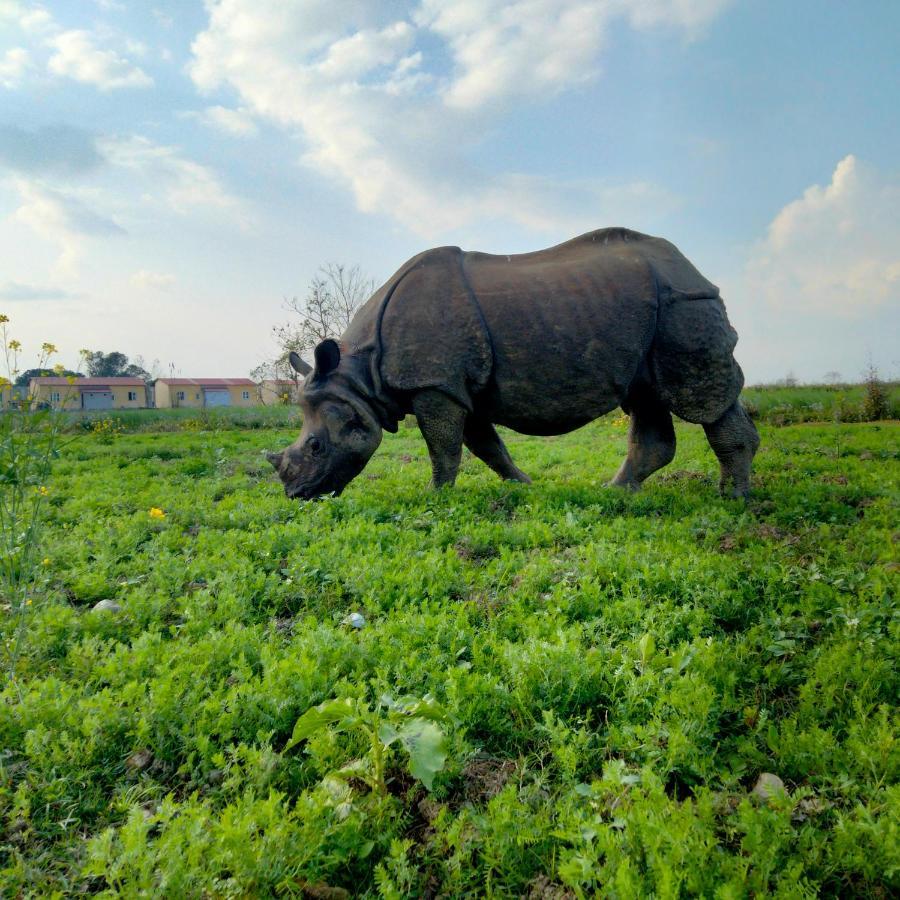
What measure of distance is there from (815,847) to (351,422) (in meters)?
4.54

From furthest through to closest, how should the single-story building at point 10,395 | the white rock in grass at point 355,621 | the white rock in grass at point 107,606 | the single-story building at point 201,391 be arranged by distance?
the single-story building at point 201,391
the white rock in grass at point 107,606
the white rock in grass at point 355,621
the single-story building at point 10,395

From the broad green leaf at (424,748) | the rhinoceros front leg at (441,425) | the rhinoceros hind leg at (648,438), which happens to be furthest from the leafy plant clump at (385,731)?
the rhinoceros hind leg at (648,438)

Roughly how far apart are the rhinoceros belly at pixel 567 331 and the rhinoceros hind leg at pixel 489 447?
0.81 metres

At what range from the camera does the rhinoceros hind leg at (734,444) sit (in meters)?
5.48

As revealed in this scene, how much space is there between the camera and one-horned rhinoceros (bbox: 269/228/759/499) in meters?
5.34

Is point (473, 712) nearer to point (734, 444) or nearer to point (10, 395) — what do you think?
point (10, 395)

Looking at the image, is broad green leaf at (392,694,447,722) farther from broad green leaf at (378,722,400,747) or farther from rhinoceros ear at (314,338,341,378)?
rhinoceros ear at (314,338,341,378)

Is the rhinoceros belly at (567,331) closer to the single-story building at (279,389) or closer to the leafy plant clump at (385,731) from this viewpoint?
the leafy plant clump at (385,731)

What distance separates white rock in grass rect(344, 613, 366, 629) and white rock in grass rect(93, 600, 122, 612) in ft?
4.00

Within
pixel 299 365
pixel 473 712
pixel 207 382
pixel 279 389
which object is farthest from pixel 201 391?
pixel 473 712

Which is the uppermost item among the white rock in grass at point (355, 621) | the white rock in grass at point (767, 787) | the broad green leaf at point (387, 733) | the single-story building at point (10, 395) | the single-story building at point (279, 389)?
the single-story building at point (279, 389)

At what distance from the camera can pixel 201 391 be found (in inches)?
2226

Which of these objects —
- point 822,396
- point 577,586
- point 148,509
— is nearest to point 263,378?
point 822,396

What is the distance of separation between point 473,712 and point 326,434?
12.1 feet
